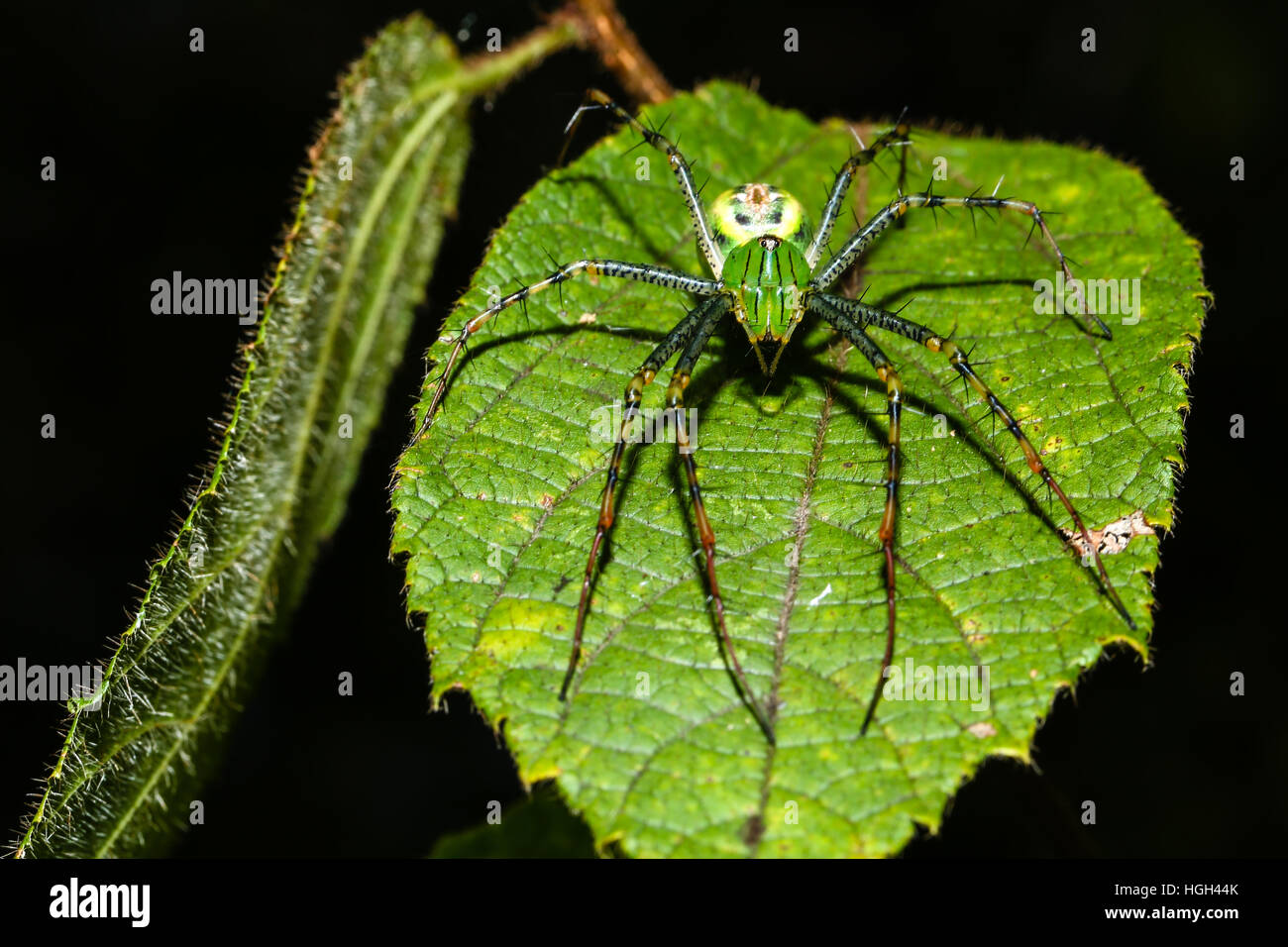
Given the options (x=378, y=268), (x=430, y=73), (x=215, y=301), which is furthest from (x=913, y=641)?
(x=215, y=301)

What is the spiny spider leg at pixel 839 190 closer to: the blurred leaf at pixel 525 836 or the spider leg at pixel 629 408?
the spider leg at pixel 629 408

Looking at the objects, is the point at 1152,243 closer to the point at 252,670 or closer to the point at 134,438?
the point at 252,670


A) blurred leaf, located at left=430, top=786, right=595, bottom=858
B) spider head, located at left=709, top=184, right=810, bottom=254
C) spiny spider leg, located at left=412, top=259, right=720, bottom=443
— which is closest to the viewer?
spiny spider leg, located at left=412, top=259, right=720, bottom=443

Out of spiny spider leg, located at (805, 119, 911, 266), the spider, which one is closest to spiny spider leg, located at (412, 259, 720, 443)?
the spider

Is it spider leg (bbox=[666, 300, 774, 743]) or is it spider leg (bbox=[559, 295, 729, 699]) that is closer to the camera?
spider leg (bbox=[666, 300, 774, 743])

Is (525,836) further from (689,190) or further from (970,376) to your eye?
(689,190)

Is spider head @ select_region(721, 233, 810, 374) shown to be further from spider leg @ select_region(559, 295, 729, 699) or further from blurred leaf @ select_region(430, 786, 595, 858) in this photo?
blurred leaf @ select_region(430, 786, 595, 858)

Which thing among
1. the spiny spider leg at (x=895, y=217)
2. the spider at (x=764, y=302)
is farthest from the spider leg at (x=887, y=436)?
the spiny spider leg at (x=895, y=217)

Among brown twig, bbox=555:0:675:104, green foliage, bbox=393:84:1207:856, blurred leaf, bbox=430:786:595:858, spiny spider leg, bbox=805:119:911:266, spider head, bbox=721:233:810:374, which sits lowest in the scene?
blurred leaf, bbox=430:786:595:858

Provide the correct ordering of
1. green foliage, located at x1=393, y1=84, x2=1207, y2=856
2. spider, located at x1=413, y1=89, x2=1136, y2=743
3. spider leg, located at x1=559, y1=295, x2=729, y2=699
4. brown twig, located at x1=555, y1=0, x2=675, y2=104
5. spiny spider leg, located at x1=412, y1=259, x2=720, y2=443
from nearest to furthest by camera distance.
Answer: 1. green foliage, located at x1=393, y1=84, x2=1207, y2=856
2. spider leg, located at x1=559, y1=295, x2=729, y2=699
3. spider, located at x1=413, y1=89, x2=1136, y2=743
4. spiny spider leg, located at x1=412, y1=259, x2=720, y2=443
5. brown twig, located at x1=555, y1=0, x2=675, y2=104
